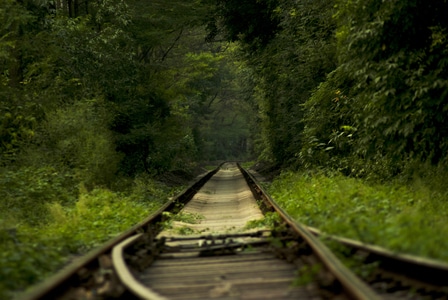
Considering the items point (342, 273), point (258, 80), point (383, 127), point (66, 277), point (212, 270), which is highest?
point (258, 80)

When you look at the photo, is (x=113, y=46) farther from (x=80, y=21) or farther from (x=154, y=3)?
(x=154, y=3)

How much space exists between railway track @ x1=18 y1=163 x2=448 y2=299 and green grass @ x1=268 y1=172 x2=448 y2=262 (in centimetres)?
56

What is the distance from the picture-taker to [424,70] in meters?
11.2

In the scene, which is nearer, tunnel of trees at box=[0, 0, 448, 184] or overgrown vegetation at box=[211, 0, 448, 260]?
overgrown vegetation at box=[211, 0, 448, 260]

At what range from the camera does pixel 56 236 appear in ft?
27.9

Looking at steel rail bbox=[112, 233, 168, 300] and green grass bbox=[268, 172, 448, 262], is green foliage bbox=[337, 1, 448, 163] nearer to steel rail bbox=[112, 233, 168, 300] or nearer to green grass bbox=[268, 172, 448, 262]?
green grass bbox=[268, 172, 448, 262]

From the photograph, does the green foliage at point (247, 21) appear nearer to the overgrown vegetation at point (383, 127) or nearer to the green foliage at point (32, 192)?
the overgrown vegetation at point (383, 127)

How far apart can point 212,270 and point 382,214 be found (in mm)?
3148

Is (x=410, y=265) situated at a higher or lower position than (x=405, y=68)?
lower

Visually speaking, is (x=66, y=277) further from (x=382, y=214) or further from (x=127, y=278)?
(x=382, y=214)

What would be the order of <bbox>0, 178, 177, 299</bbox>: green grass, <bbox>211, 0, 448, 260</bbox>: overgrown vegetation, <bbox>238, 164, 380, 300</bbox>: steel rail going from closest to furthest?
<bbox>238, 164, 380, 300</bbox>: steel rail
<bbox>0, 178, 177, 299</bbox>: green grass
<bbox>211, 0, 448, 260</bbox>: overgrown vegetation

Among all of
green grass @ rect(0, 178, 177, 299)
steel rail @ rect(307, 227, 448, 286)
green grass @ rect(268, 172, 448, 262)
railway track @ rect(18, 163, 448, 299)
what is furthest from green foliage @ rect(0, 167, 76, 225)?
steel rail @ rect(307, 227, 448, 286)

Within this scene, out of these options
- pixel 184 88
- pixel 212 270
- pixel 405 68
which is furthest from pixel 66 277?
pixel 184 88

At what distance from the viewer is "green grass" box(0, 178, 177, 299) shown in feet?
19.3
